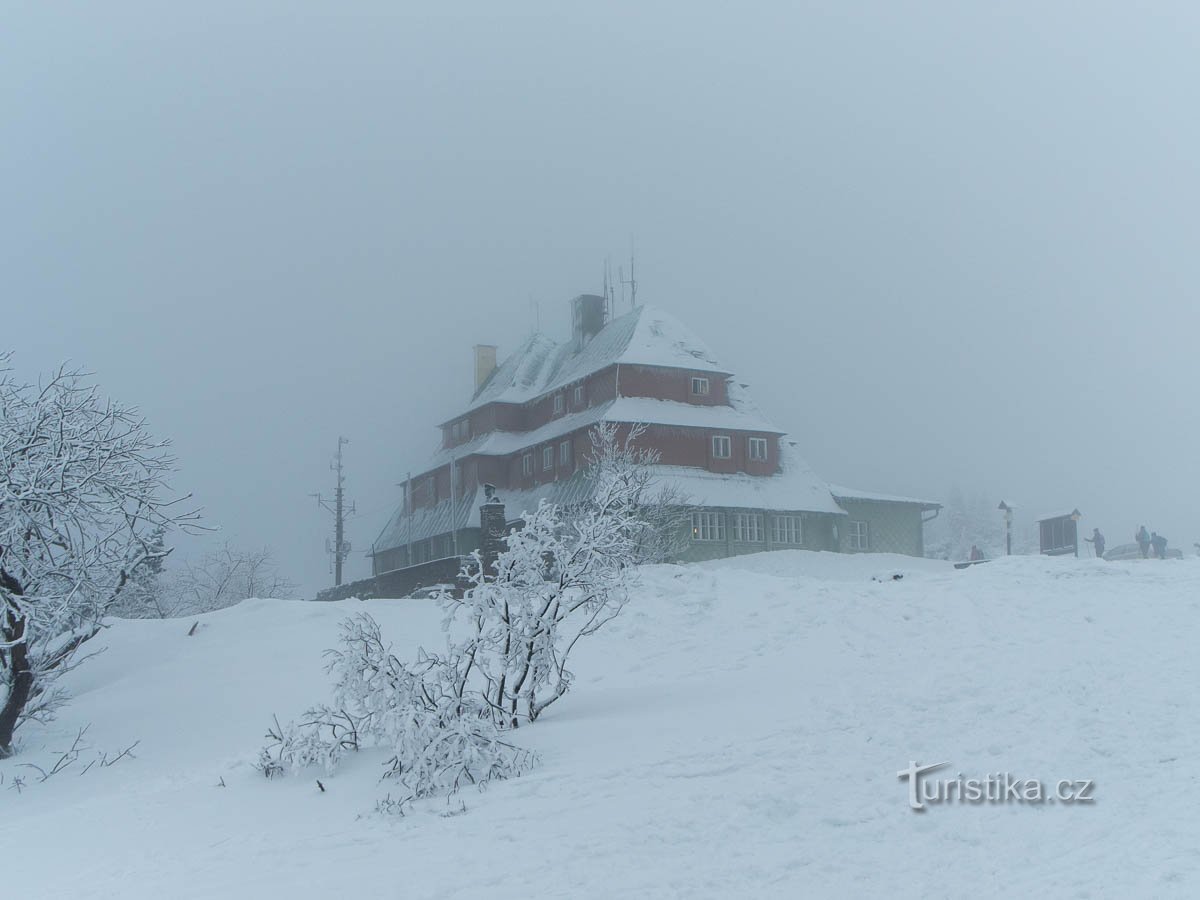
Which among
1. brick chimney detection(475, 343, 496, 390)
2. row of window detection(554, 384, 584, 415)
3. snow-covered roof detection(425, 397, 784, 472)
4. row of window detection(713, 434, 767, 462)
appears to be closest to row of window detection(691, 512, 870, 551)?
row of window detection(713, 434, 767, 462)

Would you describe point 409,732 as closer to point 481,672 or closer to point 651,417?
point 481,672

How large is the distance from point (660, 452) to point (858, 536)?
10235 mm

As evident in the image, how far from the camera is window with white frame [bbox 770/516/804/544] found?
134 ft

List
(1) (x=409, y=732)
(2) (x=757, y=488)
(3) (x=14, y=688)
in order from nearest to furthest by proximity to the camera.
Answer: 1. (1) (x=409, y=732)
2. (3) (x=14, y=688)
3. (2) (x=757, y=488)

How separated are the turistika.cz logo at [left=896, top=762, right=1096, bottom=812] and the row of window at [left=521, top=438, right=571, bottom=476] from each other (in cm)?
3276

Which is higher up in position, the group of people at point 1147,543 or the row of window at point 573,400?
the row of window at point 573,400

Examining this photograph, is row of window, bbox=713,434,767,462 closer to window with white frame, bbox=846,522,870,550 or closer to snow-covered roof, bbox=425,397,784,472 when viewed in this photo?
snow-covered roof, bbox=425,397,784,472

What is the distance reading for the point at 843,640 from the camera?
15352 millimetres

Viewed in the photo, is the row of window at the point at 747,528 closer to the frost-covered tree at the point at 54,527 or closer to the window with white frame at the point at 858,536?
the window with white frame at the point at 858,536

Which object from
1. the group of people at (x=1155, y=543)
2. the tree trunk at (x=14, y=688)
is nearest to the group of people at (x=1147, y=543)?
the group of people at (x=1155, y=543)

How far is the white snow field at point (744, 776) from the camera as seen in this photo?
26.5 feet

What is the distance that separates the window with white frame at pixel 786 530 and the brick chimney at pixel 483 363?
20.9 meters

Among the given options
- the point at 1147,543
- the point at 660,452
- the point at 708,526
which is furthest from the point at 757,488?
the point at 1147,543

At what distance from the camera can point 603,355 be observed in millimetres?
44188
